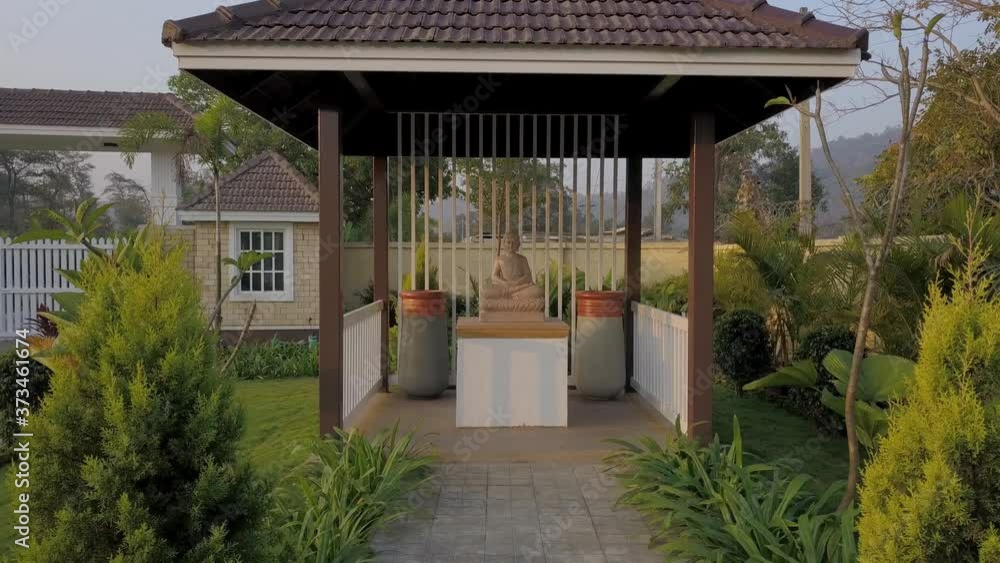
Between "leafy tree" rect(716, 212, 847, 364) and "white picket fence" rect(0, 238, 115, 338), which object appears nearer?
"leafy tree" rect(716, 212, 847, 364)

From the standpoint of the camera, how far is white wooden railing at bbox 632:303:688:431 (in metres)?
5.71

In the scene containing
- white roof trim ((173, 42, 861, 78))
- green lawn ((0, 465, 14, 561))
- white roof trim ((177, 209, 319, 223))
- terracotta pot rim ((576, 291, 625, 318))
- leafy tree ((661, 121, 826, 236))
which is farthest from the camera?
leafy tree ((661, 121, 826, 236))

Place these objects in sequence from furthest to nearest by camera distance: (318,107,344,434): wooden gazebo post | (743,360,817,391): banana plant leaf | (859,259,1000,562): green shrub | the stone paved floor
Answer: (318,107,344,434): wooden gazebo post → (743,360,817,391): banana plant leaf → the stone paved floor → (859,259,1000,562): green shrub

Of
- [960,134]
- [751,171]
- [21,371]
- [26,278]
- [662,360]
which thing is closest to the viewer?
[21,371]

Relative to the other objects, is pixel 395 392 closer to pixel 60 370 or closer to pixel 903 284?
pixel 903 284

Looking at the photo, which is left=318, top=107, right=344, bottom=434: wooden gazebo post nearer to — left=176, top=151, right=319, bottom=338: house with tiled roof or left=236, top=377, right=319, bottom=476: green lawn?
left=236, top=377, right=319, bottom=476: green lawn

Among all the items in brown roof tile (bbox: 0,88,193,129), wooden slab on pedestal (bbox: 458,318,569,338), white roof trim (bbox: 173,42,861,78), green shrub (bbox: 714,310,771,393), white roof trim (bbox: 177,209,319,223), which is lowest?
green shrub (bbox: 714,310,771,393)

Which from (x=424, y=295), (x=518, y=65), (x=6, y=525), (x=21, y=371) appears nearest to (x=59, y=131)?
(x=21, y=371)

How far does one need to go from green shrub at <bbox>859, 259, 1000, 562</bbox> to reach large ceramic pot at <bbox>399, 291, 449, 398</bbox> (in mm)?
4841

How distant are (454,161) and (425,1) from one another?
6.60 feet

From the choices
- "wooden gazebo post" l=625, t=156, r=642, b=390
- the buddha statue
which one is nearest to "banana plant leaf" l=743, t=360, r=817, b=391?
the buddha statue

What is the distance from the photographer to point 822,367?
6668mm

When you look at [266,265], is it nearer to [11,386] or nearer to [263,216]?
[263,216]

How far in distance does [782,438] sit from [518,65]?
4.17 m
